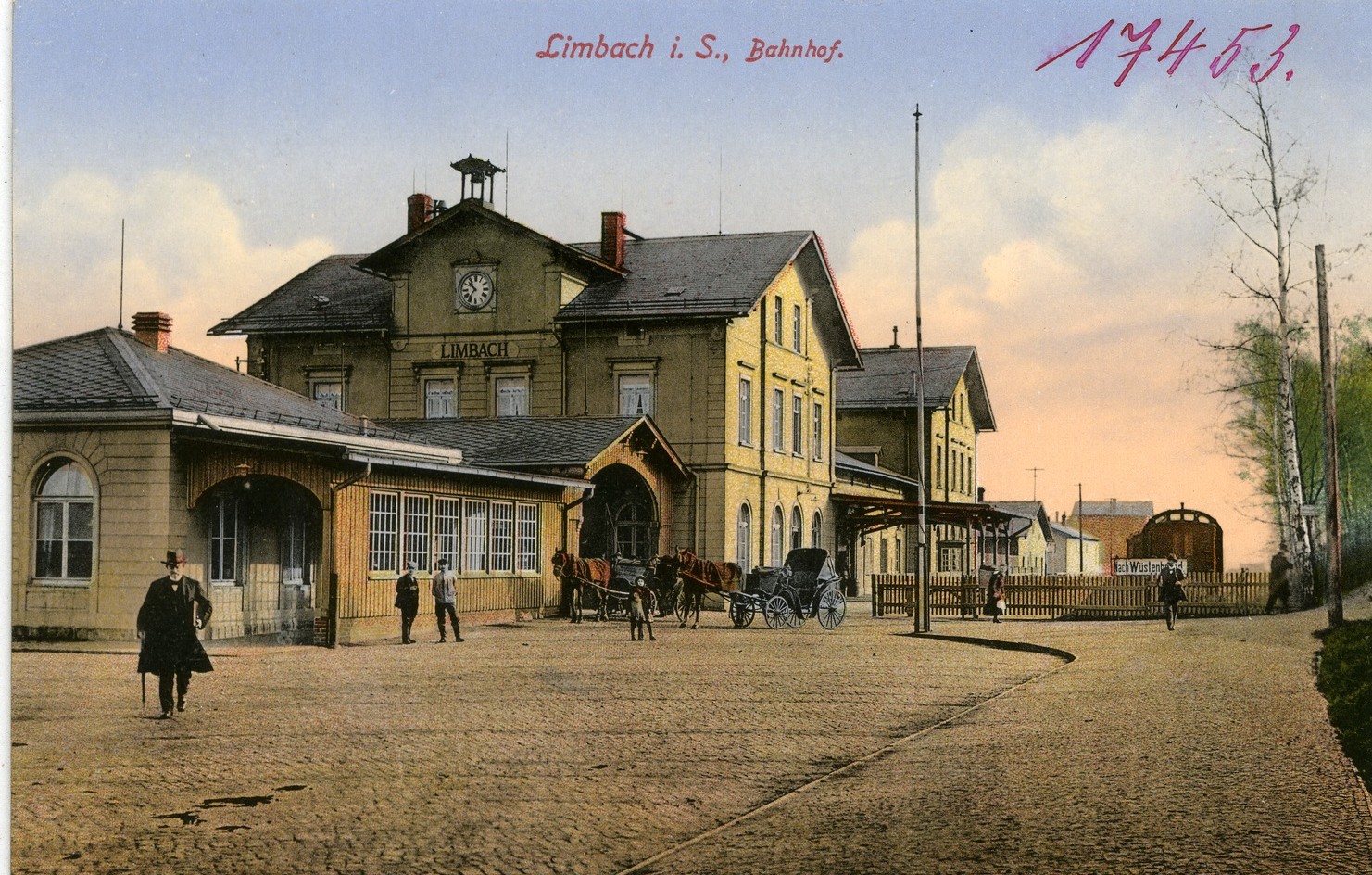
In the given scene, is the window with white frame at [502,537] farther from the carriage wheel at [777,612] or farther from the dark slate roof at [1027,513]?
the dark slate roof at [1027,513]

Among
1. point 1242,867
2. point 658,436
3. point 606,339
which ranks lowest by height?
point 1242,867

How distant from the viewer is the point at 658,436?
115 feet

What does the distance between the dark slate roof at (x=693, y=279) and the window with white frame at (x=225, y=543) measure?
21.1 metres

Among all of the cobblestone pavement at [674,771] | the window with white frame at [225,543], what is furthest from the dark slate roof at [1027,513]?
the window with white frame at [225,543]

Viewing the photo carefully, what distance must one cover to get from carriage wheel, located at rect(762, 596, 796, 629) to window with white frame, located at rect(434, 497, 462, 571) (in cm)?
599

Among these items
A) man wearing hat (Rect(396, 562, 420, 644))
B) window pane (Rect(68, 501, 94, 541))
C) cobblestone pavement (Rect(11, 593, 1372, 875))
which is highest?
window pane (Rect(68, 501, 94, 541))

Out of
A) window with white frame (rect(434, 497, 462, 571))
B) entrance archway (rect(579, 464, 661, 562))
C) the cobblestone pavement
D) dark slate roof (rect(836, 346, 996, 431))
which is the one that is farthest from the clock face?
dark slate roof (rect(836, 346, 996, 431))

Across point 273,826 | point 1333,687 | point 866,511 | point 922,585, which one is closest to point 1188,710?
point 1333,687

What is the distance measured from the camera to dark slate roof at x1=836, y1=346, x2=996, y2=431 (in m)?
58.2

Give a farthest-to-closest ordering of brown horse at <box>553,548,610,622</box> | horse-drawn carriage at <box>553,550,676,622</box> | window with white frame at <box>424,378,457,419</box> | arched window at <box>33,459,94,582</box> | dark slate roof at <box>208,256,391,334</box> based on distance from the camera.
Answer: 1. window with white frame at <box>424,378,457,419</box>
2. horse-drawn carriage at <box>553,550,676,622</box>
3. brown horse at <box>553,548,610,622</box>
4. dark slate roof at <box>208,256,391,334</box>
5. arched window at <box>33,459,94,582</box>

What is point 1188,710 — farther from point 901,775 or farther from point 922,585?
point 922,585

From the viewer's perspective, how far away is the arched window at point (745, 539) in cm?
3950

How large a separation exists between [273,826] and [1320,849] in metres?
5.86

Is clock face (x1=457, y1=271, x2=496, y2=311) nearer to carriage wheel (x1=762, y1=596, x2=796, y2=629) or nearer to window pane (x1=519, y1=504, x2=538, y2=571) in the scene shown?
window pane (x1=519, y1=504, x2=538, y2=571)
